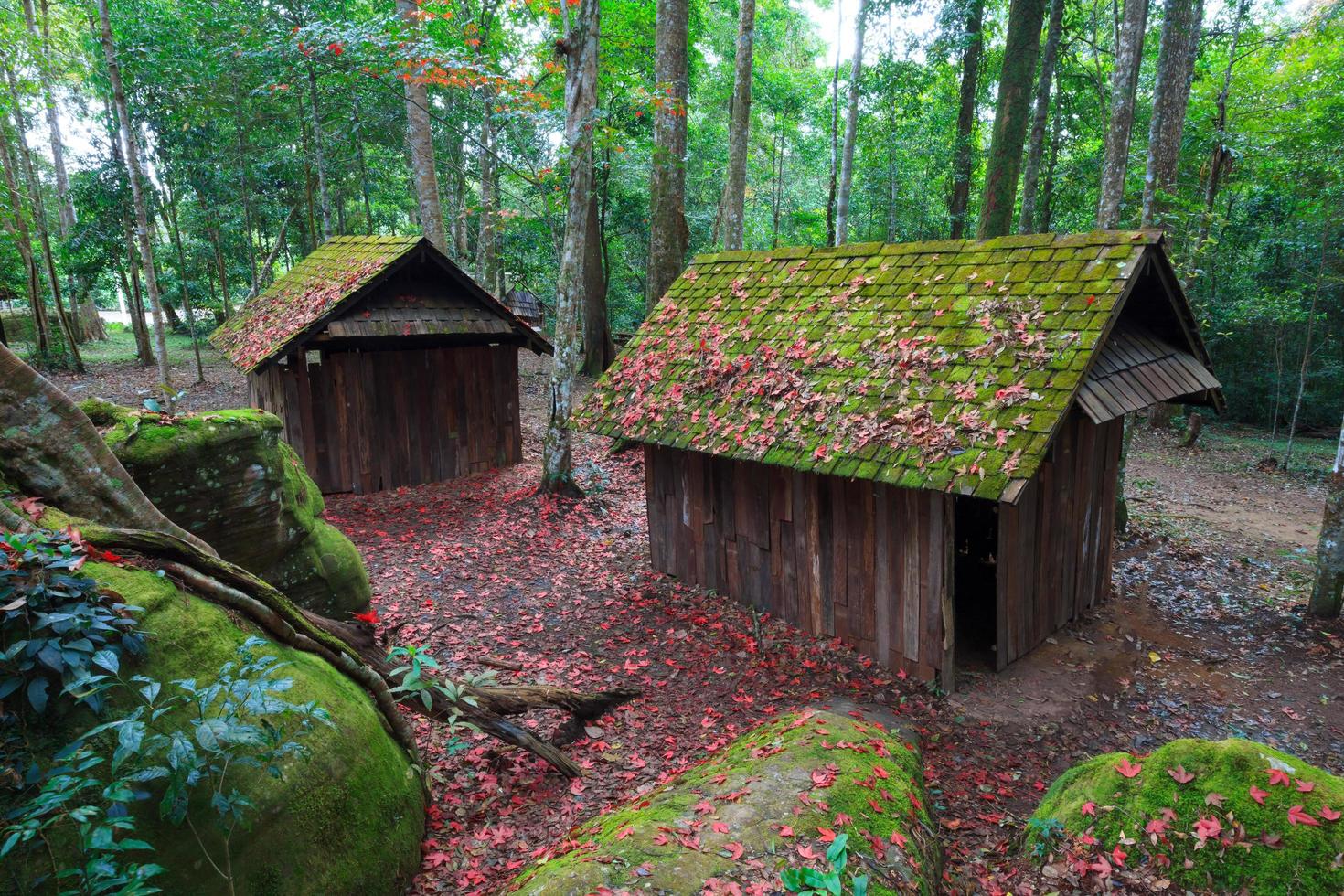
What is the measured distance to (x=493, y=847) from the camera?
430 centimetres

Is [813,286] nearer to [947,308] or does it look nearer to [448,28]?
[947,308]

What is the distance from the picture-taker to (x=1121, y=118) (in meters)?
10.3

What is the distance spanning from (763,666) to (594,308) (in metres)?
14.0

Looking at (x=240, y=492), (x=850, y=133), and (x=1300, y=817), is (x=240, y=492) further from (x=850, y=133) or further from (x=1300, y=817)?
(x=850, y=133)

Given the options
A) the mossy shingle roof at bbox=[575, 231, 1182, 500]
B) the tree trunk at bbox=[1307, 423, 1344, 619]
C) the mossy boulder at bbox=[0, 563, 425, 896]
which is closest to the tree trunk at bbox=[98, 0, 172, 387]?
the mossy shingle roof at bbox=[575, 231, 1182, 500]

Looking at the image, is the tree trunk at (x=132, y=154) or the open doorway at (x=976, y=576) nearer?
the open doorway at (x=976, y=576)

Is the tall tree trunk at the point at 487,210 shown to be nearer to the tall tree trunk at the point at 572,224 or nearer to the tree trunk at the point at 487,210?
the tree trunk at the point at 487,210

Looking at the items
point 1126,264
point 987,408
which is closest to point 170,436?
point 987,408

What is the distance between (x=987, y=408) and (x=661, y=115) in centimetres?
1043

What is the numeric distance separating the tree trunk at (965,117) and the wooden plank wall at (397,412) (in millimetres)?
12963

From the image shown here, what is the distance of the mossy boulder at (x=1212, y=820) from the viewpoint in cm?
342

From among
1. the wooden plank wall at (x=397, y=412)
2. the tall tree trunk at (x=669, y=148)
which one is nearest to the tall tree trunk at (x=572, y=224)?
the wooden plank wall at (x=397, y=412)

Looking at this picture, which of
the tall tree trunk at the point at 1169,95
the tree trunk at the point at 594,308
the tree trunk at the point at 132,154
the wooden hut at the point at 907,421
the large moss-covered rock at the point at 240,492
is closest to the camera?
the large moss-covered rock at the point at 240,492

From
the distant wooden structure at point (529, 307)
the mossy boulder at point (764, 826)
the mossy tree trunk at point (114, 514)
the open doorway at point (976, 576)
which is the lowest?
the open doorway at point (976, 576)
